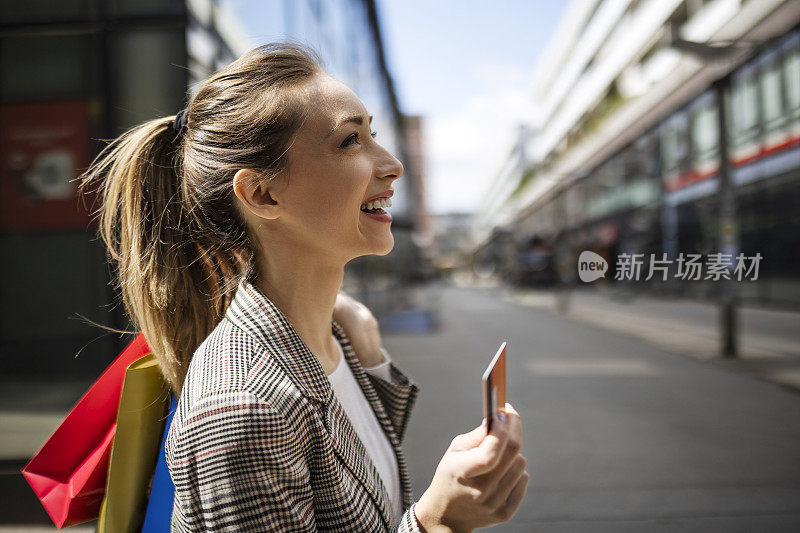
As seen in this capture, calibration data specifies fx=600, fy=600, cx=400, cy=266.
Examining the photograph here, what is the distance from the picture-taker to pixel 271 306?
3.14ft

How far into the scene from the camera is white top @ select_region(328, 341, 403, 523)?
43.1 inches

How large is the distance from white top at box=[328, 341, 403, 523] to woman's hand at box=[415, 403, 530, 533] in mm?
297

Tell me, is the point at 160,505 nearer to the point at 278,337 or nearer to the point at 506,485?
the point at 278,337

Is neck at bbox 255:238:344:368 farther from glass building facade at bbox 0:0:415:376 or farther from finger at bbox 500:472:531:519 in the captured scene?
glass building facade at bbox 0:0:415:376

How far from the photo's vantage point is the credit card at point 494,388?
2.17 ft

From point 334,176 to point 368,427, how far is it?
0.49m

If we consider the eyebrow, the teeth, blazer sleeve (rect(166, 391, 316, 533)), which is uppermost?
the eyebrow

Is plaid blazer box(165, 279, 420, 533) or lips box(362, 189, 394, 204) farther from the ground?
lips box(362, 189, 394, 204)

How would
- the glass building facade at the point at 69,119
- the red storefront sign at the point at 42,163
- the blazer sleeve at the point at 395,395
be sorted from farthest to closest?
the red storefront sign at the point at 42,163
the glass building facade at the point at 69,119
the blazer sleeve at the point at 395,395

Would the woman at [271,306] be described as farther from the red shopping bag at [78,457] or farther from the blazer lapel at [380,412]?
the red shopping bag at [78,457]

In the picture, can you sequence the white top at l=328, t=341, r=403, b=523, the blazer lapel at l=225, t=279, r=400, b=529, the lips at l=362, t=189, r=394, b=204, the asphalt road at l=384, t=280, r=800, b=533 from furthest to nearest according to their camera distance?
the asphalt road at l=384, t=280, r=800, b=533
the white top at l=328, t=341, r=403, b=523
the lips at l=362, t=189, r=394, b=204
the blazer lapel at l=225, t=279, r=400, b=529

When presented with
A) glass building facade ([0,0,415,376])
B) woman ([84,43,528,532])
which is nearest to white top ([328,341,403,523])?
woman ([84,43,528,532])

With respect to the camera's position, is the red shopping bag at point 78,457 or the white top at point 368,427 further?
the white top at point 368,427

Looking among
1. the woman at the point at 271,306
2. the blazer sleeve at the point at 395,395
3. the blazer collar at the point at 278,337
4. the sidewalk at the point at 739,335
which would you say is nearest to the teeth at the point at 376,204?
the woman at the point at 271,306
